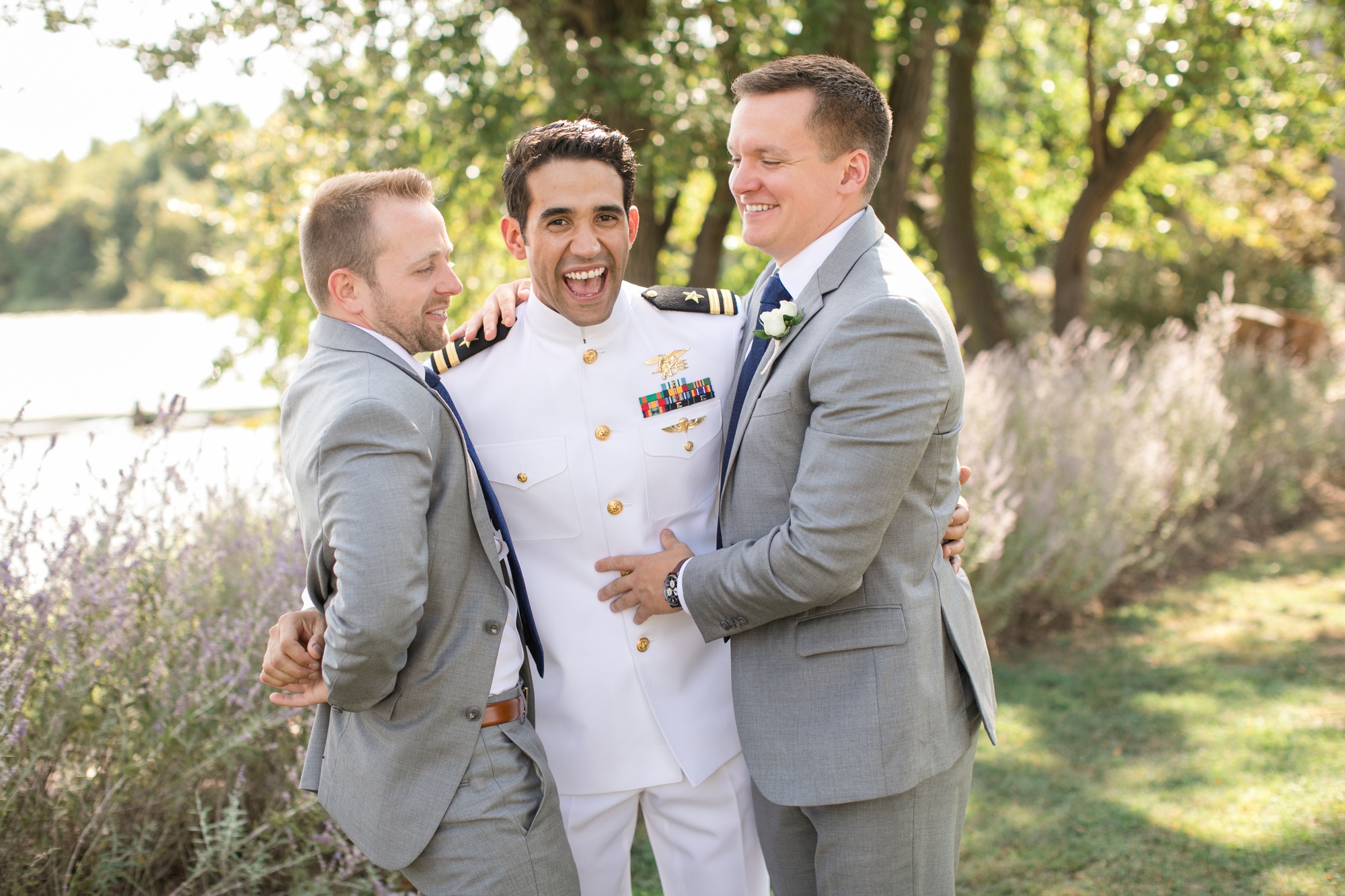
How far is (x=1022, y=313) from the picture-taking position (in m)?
17.2

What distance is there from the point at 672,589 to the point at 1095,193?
8.72 metres

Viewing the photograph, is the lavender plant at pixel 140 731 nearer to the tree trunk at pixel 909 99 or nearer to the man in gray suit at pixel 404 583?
the man in gray suit at pixel 404 583

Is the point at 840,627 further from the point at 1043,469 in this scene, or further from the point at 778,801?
the point at 1043,469

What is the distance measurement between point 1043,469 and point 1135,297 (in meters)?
9.89

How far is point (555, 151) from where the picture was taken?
2285mm

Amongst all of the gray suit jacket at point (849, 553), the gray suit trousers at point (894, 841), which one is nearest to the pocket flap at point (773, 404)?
the gray suit jacket at point (849, 553)

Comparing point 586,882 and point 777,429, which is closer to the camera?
point 777,429

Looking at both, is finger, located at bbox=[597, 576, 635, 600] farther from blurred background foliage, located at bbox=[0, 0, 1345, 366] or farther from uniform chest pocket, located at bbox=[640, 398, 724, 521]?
blurred background foliage, located at bbox=[0, 0, 1345, 366]

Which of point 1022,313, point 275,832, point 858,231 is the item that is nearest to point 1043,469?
point 858,231

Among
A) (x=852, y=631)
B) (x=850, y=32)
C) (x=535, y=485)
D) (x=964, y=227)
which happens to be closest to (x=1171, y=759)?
(x=852, y=631)

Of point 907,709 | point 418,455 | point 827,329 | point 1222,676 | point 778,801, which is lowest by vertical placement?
point 1222,676

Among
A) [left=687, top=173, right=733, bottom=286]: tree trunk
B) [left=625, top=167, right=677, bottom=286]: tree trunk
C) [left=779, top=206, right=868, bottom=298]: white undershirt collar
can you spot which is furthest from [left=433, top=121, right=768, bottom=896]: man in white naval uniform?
[left=687, top=173, right=733, bottom=286]: tree trunk

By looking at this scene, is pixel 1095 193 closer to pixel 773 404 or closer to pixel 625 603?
pixel 773 404

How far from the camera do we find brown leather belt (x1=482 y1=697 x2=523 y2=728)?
2018 mm
